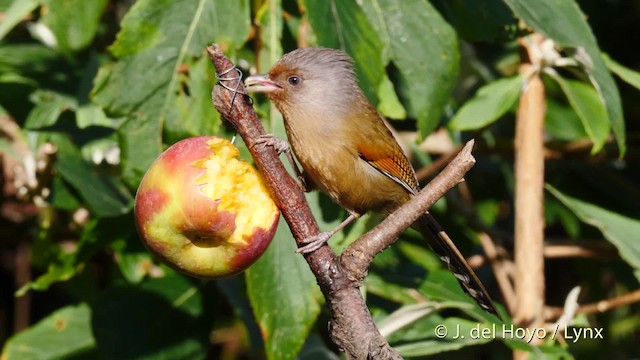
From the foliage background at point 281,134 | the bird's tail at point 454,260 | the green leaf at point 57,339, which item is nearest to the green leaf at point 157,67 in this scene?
the foliage background at point 281,134

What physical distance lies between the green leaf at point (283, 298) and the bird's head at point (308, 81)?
48 cm

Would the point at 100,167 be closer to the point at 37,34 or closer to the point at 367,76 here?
the point at 37,34

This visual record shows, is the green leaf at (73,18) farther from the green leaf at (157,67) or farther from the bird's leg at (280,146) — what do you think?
the bird's leg at (280,146)

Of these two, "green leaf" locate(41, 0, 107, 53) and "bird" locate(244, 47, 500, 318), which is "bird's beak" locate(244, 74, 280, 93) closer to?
"bird" locate(244, 47, 500, 318)

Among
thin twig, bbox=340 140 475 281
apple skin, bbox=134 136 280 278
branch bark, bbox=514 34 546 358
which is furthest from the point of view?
branch bark, bbox=514 34 546 358

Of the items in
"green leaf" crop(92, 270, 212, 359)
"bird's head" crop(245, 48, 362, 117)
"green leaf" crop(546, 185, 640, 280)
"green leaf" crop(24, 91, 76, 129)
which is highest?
"bird's head" crop(245, 48, 362, 117)

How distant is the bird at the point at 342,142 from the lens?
128 inches

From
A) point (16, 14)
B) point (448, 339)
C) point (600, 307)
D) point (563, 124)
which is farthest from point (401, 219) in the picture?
point (563, 124)

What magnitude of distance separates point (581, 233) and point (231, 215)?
271cm

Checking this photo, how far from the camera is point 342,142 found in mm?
3398

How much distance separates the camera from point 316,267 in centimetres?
242

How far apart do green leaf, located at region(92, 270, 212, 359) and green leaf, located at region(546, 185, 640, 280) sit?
1505 millimetres

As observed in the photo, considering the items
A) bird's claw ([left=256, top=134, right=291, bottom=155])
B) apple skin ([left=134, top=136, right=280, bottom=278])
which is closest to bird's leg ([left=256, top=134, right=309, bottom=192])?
bird's claw ([left=256, top=134, right=291, bottom=155])

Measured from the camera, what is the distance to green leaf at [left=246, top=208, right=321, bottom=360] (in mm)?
3066
